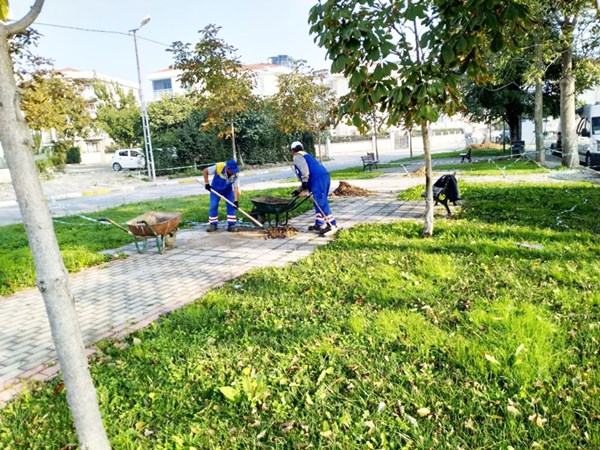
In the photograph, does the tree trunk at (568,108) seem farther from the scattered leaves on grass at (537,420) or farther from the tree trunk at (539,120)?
the scattered leaves on grass at (537,420)

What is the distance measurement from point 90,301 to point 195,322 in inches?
71.1

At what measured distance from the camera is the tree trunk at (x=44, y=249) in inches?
72.7

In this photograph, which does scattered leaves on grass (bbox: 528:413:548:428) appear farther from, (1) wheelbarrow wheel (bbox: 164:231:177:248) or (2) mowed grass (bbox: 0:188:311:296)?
(1) wheelbarrow wheel (bbox: 164:231:177:248)

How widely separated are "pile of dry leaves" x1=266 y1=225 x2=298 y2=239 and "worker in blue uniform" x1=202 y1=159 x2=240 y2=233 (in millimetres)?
829

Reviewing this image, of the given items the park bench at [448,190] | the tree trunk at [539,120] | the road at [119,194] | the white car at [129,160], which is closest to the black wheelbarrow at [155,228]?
the road at [119,194]

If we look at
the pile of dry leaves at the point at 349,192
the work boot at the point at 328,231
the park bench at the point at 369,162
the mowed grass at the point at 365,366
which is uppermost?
the park bench at the point at 369,162

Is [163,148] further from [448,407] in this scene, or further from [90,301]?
[448,407]

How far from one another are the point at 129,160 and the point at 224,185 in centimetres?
2818

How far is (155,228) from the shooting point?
6793 millimetres

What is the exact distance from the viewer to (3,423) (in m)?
2.88

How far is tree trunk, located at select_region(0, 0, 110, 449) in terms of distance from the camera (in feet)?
6.06

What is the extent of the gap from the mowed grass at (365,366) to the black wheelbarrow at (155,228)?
2.17m

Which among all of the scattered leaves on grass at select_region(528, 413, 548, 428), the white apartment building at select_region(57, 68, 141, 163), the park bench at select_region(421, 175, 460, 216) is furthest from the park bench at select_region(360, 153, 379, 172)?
the white apartment building at select_region(57, 68, 141, 163)

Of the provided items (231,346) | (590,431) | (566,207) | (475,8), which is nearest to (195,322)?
(231,346)
